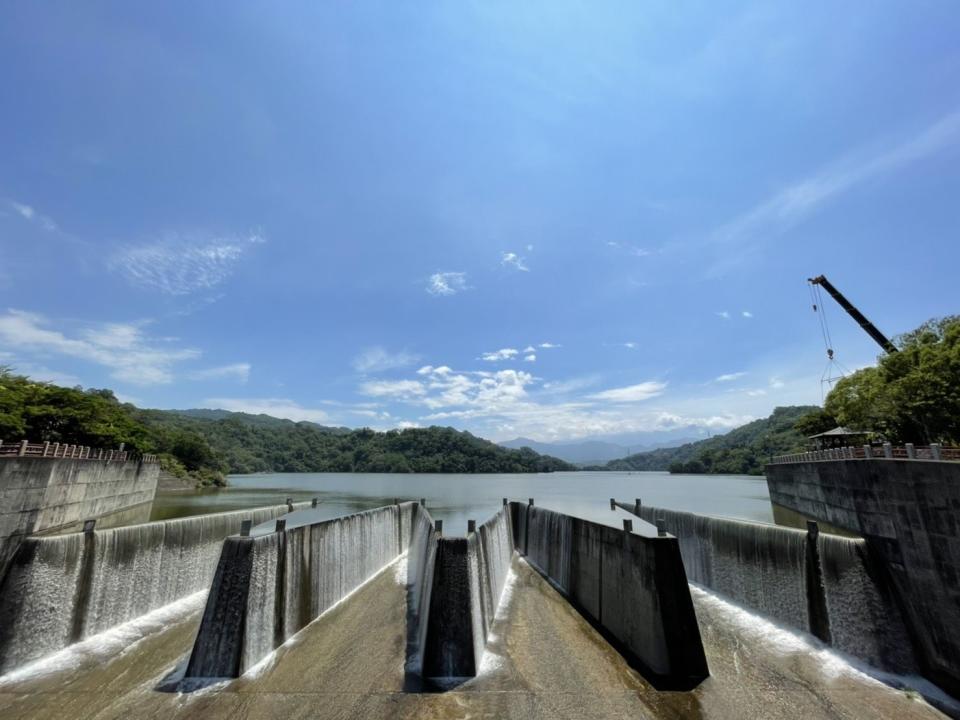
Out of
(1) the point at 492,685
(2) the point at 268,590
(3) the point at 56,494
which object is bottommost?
(1) the point at 492,685

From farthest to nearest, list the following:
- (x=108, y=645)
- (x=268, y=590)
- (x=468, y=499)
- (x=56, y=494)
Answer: (x=468, y=499) → (x=56, y=494) → (x=108, y=645) → (x=268, y=590)

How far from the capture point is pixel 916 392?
1088 inches

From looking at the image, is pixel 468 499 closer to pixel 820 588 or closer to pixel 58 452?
pixel 58 452

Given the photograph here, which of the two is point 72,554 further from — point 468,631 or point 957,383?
point 957,383

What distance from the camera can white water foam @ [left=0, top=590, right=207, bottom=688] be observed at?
952 centimetres

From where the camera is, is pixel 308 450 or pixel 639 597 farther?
pixel 308 450

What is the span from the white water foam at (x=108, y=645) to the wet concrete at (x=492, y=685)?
20 cm

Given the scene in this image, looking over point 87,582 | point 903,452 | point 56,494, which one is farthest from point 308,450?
point 903,452

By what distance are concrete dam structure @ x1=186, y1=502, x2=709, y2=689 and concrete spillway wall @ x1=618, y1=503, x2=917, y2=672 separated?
2.36 meters

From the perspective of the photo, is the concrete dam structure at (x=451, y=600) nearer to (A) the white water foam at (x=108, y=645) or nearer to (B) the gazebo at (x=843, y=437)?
(A) the white water foam at (x=108, y=645)

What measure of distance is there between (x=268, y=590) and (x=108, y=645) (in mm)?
4388

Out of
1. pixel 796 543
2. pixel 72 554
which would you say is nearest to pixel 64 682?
pixel 72 554

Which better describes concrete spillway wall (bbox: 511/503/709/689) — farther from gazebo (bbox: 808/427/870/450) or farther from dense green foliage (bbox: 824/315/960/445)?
gazebo (bbox: 808/427/870/450)

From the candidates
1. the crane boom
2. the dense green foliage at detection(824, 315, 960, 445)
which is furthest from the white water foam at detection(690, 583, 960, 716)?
the crane boom
